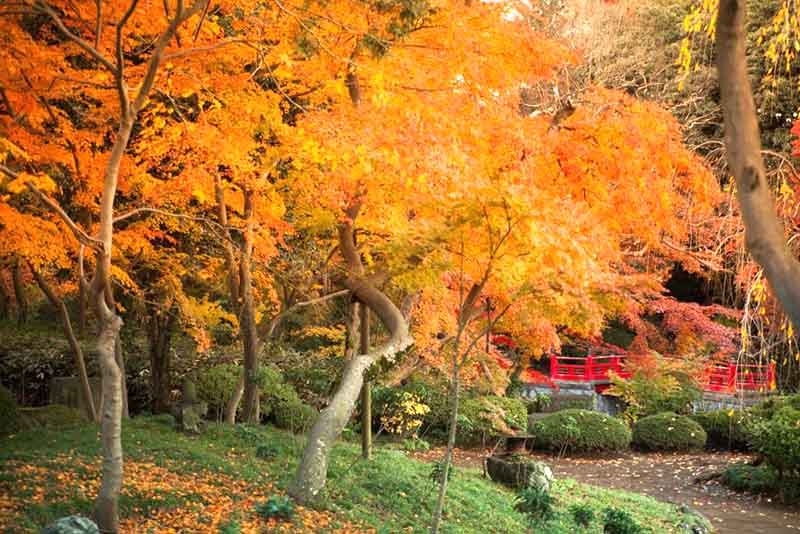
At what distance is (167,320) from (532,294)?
7388mm

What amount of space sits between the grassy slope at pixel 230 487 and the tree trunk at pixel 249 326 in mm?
693

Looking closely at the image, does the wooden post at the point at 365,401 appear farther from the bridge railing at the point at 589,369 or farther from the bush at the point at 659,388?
the bridge railing at the point at 589,369

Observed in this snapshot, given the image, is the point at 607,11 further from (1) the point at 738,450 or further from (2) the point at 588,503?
(2) the point at 588,503

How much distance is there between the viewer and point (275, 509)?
6.88 m

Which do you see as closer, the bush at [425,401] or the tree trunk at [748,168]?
the tree trunk at [748,168]

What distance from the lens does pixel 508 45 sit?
9.04 m

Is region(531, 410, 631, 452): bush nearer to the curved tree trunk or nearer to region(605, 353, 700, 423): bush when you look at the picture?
region(605, 353, 700, 423): bush

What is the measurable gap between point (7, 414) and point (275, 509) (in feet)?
15.9

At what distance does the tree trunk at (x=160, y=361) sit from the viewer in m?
13.3

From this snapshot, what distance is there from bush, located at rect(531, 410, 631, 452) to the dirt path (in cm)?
36

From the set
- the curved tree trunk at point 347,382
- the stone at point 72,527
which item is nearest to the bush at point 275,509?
the curved tree trunk at point 347,382

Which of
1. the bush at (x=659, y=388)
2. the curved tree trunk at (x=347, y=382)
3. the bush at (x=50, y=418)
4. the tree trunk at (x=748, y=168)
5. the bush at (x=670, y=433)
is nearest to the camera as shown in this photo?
the tree trunk at (x=748, y=168)

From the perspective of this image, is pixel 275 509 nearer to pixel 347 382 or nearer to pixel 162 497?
pixel 162 497

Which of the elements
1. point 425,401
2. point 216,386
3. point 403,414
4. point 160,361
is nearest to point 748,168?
point 160,361
